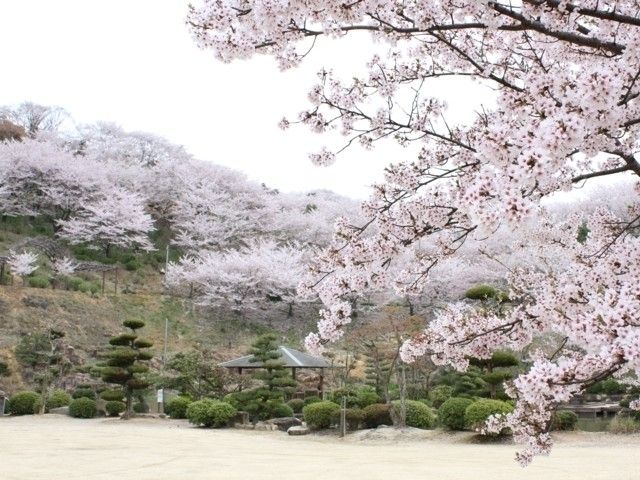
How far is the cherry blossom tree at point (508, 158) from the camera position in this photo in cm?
180

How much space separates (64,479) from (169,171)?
24.8 metres

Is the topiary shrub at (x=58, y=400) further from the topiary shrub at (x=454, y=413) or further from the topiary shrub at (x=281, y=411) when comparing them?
the topiary shrub at (x=454, y=413)

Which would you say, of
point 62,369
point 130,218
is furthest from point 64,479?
point 130,218

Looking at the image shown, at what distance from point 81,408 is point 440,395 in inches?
368

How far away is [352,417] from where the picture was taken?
13.0 m

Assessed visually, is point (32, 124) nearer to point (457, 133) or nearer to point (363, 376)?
point (363, 376)

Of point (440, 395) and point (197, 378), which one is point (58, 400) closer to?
point (197, 378)

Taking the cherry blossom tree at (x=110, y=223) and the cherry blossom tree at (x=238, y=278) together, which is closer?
the cherry blossom tree at (x=238, y=278)

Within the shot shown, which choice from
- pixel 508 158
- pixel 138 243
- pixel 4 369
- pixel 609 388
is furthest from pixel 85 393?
pixel 508 158

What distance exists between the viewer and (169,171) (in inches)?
1170

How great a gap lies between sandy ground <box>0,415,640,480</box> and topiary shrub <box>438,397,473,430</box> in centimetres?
34

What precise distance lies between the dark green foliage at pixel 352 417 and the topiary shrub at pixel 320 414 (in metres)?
0.11

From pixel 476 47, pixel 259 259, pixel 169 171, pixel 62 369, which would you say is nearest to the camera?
pixel 476 47

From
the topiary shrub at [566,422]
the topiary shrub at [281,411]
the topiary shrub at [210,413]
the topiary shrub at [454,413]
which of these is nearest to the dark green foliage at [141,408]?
the topiary shrub at [210,413]
